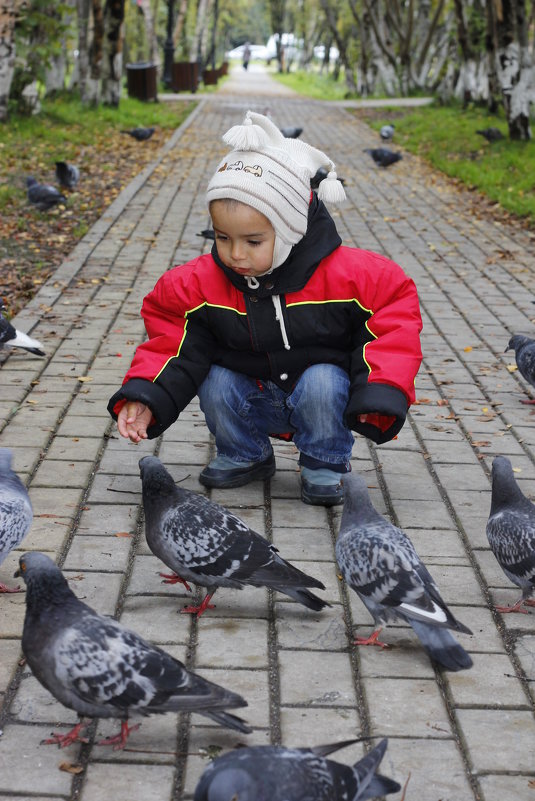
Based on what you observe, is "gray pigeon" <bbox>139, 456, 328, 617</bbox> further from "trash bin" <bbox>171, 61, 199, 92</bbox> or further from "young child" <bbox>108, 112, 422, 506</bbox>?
"trash bin" <bbox>171, 61, 199, 92</bbox>

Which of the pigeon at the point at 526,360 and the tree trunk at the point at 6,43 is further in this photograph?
the tree trunk at the point at 6,43

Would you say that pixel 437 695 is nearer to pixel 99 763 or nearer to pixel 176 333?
pixel 99 763

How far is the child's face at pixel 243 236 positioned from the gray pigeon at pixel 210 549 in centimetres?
109

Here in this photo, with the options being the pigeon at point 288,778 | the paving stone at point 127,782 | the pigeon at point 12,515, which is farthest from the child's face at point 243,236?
the pigeon at point 288,778

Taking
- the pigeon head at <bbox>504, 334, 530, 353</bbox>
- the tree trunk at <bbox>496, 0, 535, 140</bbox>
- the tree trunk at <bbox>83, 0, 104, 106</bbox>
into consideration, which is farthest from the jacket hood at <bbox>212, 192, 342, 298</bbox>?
the tree trunk at <bbox>83, 0, 104, 106</bbox>

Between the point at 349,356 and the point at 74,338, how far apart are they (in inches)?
129

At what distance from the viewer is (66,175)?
47.1 ft

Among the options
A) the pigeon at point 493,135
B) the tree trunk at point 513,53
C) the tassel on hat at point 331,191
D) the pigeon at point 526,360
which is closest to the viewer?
Answer: the tassel on hat at point 331,191

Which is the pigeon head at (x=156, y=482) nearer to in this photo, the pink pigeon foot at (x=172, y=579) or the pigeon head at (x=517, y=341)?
the pink pigeon foot at (x=172, y=579)

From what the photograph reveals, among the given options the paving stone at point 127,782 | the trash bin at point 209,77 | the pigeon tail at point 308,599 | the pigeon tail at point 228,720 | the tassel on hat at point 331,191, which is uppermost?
the tassel on hat at point 331,191

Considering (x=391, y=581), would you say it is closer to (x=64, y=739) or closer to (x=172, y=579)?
(x=172, y=579)

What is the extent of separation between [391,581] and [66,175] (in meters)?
11.7

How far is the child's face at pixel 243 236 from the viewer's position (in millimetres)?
4609

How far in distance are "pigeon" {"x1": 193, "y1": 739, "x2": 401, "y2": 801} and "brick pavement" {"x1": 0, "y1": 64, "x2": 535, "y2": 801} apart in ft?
1.41
